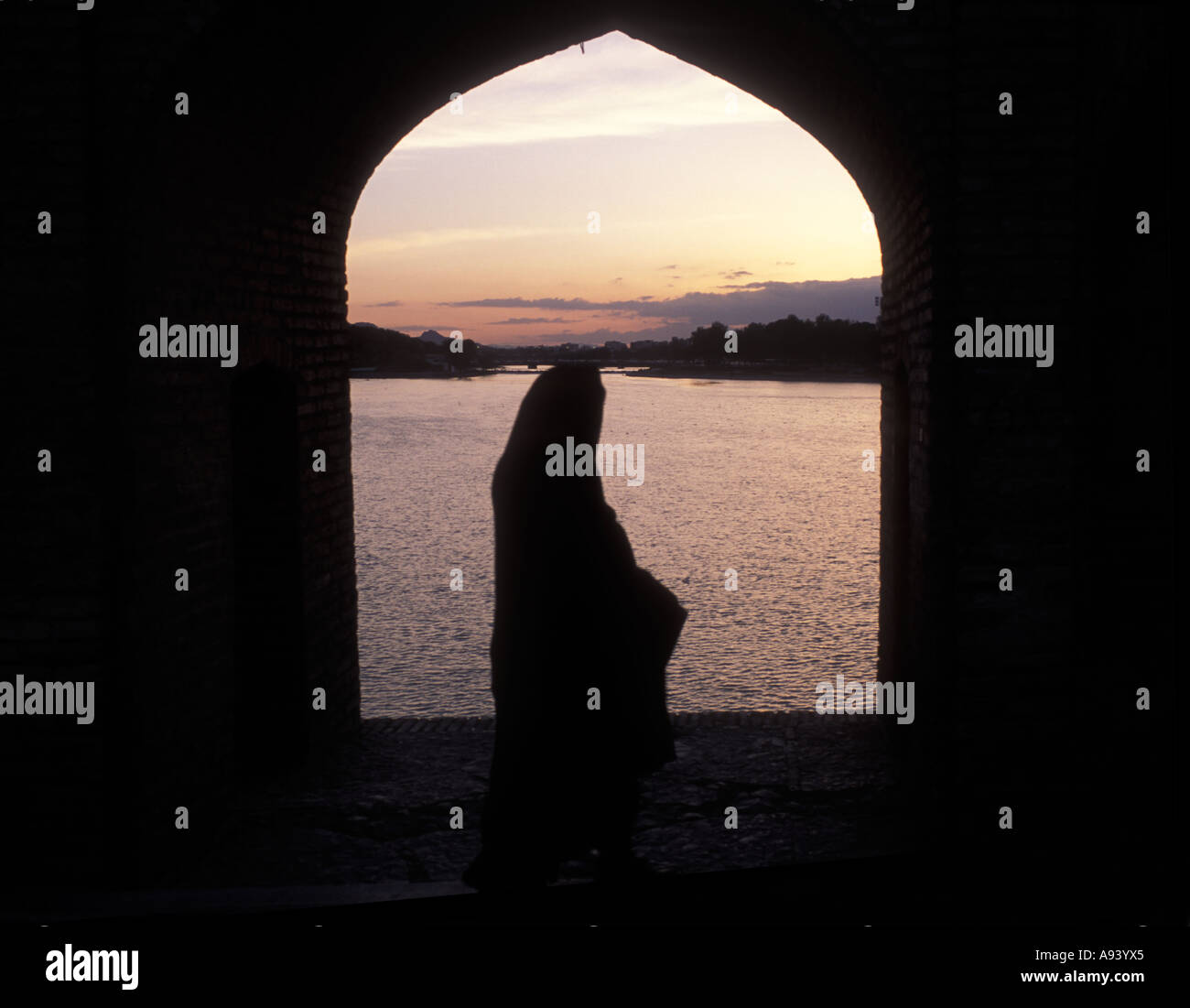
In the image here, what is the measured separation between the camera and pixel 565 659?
3947 mm

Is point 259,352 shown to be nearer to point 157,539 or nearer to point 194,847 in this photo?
point 157,539

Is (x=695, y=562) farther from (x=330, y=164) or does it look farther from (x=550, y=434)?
(x=550, y=434)

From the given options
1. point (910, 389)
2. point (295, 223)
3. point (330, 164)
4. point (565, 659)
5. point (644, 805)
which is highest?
point (330, 164)

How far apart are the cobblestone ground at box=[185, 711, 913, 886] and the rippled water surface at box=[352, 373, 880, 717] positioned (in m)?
0.65

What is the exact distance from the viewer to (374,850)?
509 centimetres

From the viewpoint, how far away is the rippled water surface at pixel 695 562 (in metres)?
7.93

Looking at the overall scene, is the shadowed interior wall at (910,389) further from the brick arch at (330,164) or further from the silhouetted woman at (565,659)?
the silhouetted woman at (565,659)

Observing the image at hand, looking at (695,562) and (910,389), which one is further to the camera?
(695,562)

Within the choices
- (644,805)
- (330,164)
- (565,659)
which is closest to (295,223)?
(330,164)


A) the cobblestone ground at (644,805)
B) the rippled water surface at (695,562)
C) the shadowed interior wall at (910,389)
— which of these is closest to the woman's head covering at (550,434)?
the rippled water surface at (695,562)

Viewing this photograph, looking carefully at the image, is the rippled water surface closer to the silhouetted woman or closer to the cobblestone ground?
the cobblestone ground

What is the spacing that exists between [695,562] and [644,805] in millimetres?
6734

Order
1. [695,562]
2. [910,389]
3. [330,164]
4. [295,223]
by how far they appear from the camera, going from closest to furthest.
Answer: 1. [910,389]
2. [295,223]
3. [330,164]
4. [695,562]

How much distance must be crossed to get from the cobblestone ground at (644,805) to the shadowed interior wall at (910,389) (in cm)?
39
